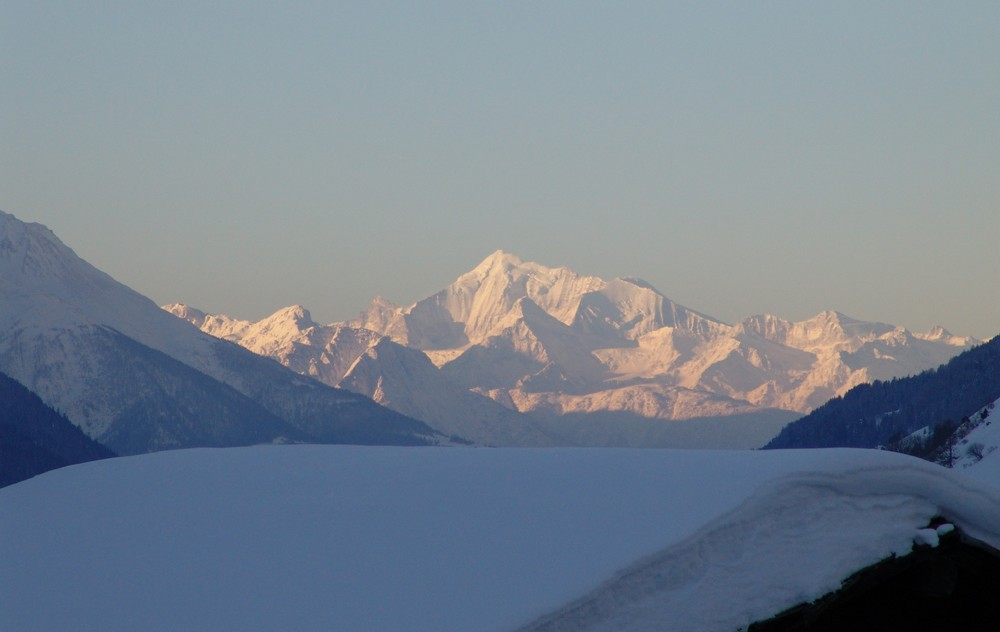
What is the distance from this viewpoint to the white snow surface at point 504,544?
13188 millimetres

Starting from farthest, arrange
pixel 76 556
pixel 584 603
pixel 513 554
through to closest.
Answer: pixel 76 556
pixel 513 554
pixel 584 603

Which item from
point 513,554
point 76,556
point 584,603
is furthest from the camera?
point 76,556

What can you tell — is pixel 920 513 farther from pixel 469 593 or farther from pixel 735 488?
pixel 469 593

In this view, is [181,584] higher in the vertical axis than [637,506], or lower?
lower

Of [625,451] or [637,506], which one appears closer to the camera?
[637,506]

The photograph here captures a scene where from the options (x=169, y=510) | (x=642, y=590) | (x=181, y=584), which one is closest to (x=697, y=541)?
(x=642, y=590)

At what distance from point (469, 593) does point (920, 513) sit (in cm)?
447

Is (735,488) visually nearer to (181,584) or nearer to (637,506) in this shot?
(637,506)

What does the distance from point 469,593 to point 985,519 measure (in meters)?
5.17

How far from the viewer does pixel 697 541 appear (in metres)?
13.4

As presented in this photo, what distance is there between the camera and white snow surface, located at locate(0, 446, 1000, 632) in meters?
13.2

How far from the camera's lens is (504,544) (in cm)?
1416

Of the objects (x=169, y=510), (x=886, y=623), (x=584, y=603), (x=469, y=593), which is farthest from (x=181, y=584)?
(x=886, y=623)

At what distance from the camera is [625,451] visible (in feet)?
55.2
